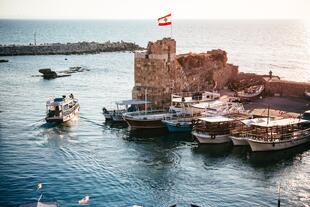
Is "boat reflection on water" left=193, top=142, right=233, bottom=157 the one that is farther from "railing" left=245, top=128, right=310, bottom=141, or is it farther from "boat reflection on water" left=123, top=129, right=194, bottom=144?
"boat reflection on water" left=123, top=129, right=194, bottom=144

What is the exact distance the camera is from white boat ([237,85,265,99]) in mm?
63666

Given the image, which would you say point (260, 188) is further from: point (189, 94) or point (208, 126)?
point (189, 94)

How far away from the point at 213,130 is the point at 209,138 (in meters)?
0.98

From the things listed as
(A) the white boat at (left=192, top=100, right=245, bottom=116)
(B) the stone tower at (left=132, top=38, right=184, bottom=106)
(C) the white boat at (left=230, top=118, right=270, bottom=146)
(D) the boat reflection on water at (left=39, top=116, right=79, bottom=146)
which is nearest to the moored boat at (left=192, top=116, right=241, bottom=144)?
(C) the white boat at (left=230, top=118, right=270, bottom=146)

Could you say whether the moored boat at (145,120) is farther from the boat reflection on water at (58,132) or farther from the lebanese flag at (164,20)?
the lebanese flag at (164,20)

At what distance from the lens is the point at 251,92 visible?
65000 mm

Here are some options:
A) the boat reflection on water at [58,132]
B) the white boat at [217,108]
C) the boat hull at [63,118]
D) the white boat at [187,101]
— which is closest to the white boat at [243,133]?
the white boat at [217,108]

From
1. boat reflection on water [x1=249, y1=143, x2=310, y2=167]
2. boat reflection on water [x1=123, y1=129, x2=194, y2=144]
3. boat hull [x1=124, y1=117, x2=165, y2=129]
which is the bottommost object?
boat reflection on water [x1=249, y1=143, x2=310, y2=167]

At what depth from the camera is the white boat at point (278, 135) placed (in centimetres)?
4691

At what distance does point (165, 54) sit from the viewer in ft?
198

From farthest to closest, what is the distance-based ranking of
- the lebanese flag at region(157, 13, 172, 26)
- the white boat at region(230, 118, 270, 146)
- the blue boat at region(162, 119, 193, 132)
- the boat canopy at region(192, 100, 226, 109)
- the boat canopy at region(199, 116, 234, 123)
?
the lebanese flag at region(157, 13, 172, 26), the boat canopy at region(192, 100, 226, 109), the blue boat at region(162, 119, 193, 132), the boat canopy at region(199, 116, 234, 123), the white boat at region(230, 118, 270, 146)

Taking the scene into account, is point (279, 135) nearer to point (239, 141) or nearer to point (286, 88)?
point (239, 141)

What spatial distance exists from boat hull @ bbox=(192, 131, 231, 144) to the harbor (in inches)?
4.1

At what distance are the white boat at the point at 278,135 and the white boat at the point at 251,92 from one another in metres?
13.5
